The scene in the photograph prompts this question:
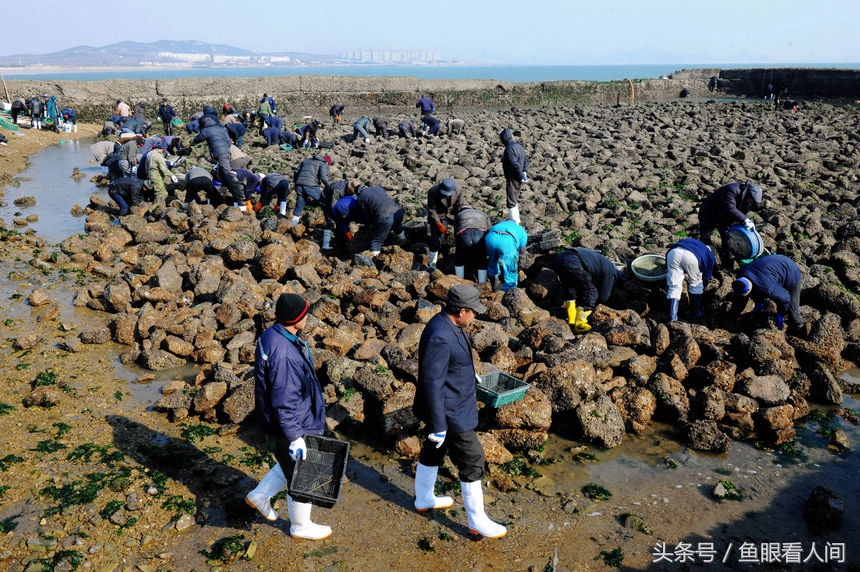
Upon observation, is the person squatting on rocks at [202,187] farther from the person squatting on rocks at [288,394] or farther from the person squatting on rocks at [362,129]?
the person squatting on rocks at [288,394]

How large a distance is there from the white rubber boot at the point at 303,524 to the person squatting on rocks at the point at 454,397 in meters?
0.85

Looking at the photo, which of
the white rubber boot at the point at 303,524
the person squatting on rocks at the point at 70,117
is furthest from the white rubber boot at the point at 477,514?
the person squatting on rocks at the point at 70,117

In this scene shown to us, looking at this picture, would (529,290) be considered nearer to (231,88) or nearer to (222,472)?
→ (222,472)

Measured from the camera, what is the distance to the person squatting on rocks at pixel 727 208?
8.30 meters

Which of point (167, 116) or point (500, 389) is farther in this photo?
point (167, 116)

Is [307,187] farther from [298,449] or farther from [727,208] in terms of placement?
[298,449]

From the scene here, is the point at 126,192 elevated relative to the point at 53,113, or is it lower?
lower

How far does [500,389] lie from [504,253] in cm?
304

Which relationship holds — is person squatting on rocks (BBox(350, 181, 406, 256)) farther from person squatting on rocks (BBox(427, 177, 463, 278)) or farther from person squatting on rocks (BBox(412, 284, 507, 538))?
person squatting on rocks (BBox(412, 284, 507, 538))

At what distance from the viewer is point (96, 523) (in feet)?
14.3

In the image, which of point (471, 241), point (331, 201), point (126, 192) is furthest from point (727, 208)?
point (126, 192)

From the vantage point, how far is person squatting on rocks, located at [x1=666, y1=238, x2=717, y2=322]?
7.66 m

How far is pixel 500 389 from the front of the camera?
19.0ft

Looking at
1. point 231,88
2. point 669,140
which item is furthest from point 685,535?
point 231,88
